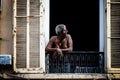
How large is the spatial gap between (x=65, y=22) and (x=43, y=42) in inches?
51.7

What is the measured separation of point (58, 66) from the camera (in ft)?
43.0

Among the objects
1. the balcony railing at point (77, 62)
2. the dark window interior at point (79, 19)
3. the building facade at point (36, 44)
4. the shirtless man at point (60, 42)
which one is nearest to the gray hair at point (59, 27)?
the shirtless man at point (60, 42)

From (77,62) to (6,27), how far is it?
1728 millimetres

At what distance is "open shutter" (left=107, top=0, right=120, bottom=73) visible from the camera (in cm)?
1286

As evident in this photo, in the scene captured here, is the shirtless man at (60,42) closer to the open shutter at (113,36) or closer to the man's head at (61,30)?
the man's head at (61,30)

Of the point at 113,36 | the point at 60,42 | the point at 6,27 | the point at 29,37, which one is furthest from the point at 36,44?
the point at 113,36

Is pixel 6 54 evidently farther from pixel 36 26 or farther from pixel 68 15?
pixel 68 15

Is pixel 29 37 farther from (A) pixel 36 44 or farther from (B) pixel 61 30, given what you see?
(B) pixel 61 30

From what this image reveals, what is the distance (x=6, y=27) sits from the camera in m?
13.2

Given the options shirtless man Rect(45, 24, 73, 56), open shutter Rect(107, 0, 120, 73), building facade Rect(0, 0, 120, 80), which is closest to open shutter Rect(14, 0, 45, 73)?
building facade Rect(0, 0, 120, 80)

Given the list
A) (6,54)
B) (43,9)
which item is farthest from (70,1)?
(6,54)

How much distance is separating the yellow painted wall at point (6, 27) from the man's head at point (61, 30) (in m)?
1.04

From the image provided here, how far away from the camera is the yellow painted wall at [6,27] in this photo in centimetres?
1311

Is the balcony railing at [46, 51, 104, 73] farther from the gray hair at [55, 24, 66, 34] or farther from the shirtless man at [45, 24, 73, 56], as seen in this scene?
the gray hair at [55, 24, 66, 34]
